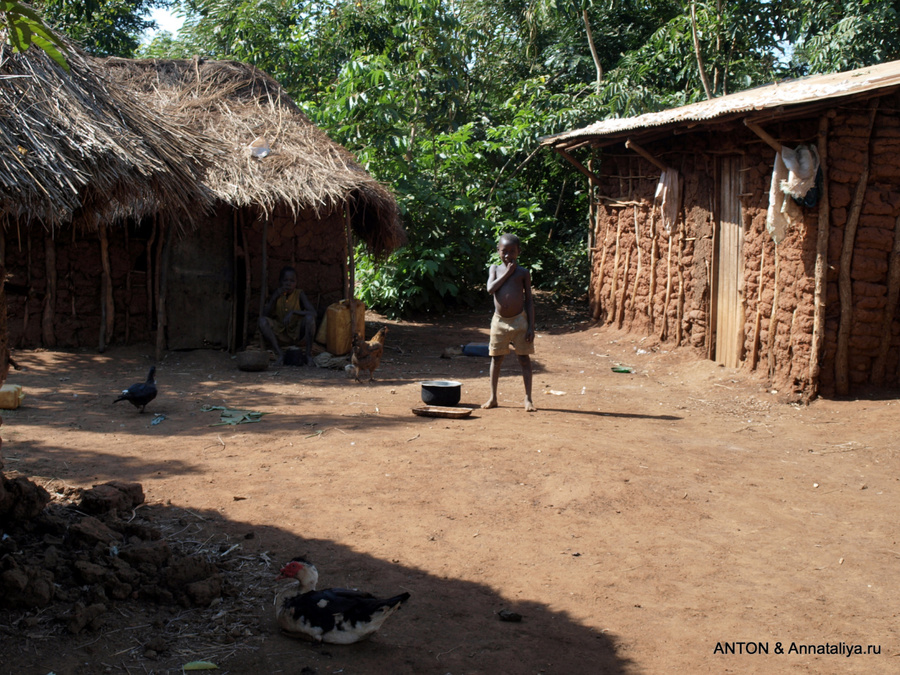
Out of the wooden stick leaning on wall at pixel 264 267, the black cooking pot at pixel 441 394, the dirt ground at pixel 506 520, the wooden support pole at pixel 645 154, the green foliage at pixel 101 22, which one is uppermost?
the green foliage at pixel 101 22

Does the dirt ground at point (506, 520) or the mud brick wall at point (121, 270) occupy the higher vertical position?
the mud brick wall at point (121, 270)

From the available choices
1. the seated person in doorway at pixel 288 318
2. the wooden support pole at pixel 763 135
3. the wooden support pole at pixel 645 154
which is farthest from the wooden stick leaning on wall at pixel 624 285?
the seated person in doorway at pixel 288 318

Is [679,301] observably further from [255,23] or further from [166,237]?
[255,23]

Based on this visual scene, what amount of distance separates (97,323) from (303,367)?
2.63 m

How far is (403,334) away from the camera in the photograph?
11.8 meters

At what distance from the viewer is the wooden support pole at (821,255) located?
700 centimetres

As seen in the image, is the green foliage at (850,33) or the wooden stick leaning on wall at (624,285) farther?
the green foliage at (850,33)

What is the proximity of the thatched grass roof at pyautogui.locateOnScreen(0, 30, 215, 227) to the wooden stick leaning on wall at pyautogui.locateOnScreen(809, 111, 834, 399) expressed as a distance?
216 inches

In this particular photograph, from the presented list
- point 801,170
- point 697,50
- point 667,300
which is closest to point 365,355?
point 667,300

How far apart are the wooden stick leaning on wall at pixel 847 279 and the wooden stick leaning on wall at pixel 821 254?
157 mm

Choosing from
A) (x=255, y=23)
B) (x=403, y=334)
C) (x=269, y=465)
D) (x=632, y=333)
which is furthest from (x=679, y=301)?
(x=255, y=23)

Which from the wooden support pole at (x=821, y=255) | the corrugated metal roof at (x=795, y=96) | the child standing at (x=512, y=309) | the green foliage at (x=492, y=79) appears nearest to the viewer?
the corrugated metal roof at (x=795, y=96)

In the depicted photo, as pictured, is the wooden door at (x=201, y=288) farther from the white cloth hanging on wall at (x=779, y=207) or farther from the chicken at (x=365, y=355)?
the white cloth hanging on wall at (x=779, y=207)

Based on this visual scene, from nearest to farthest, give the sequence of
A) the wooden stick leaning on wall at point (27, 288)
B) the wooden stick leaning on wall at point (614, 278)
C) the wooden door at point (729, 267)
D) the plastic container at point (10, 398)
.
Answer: the plastic container at point (10, 398)
the wooden door at point (729, 267)
the wooden stick leaning on wall at point (27, 288)
the wooden stick leaning on wall at point (614, 278)
